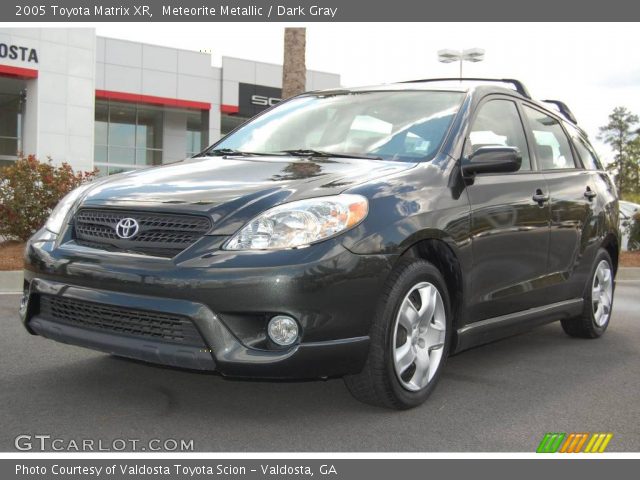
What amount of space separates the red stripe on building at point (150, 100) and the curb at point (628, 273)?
25570 mm

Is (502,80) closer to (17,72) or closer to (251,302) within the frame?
(251,302)

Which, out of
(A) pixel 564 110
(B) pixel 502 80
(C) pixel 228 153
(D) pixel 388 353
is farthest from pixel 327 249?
(A) pixel 564 110

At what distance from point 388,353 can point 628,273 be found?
1006 cm

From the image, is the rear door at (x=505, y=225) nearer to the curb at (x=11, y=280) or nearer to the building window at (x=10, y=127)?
the curb at (x=11, y=280)

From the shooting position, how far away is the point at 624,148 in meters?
76.2

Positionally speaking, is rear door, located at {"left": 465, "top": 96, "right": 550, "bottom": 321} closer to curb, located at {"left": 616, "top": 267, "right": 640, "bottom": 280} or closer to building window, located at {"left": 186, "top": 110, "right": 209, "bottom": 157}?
curb, located at {"left": 616, "top": 267, "right": 640, "bottom": 280}

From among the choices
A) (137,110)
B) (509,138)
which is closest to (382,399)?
(509,138)

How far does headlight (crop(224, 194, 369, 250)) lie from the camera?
10.9 ft

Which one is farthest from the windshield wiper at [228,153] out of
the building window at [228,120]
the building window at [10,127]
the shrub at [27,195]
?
the building window at [228,120]

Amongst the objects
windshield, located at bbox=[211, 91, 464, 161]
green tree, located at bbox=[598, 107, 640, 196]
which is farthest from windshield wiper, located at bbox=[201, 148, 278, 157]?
green tree, located at bbox=[598, 107, 640, 196]

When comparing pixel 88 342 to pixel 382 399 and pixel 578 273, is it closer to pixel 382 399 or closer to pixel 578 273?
pixel 382 399

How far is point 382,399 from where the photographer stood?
12.1 ft

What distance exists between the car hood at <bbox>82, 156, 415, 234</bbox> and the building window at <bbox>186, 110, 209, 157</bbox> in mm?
33342
